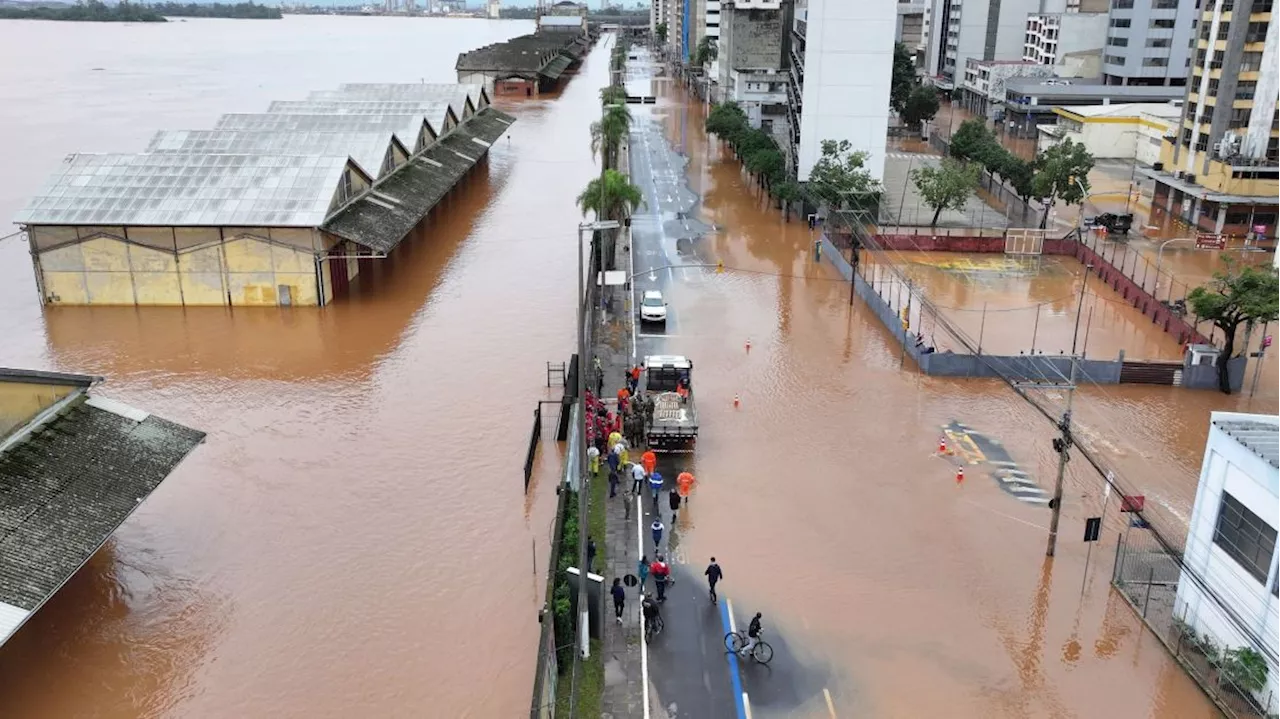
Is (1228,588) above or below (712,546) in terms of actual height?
above

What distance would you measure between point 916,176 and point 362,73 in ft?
452

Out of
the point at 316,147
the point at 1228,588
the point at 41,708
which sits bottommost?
the point at 41,708

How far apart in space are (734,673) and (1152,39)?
325 ft

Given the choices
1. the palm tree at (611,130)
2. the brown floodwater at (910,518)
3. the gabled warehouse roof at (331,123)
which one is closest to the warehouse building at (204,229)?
the gabled warehouse roof at (331,123)

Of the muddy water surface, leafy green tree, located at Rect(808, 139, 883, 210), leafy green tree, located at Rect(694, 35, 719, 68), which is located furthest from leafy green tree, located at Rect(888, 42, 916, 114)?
the muddy water surface

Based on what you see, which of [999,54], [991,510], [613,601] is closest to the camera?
[613,601]

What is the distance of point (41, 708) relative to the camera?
2103cm

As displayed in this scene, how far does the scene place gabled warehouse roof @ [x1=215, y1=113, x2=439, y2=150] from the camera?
63.5 meters

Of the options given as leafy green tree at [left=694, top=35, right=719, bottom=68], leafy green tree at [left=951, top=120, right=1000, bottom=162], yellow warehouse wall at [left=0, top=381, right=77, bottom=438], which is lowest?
yellow warehouse wall at [left=0, top=381, right=77, bottom=438]

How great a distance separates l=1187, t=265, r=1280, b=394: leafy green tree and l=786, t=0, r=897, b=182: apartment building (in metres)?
34.3

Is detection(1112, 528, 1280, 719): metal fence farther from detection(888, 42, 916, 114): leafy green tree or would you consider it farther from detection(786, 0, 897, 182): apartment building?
detection(888, 42, 916, 114): leafy green tree

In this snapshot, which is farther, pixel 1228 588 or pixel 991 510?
pixel 991 510

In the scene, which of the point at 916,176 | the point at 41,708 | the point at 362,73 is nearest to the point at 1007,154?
the point at 916,176

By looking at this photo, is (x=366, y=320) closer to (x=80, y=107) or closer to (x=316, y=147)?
(x=316, y=147)
